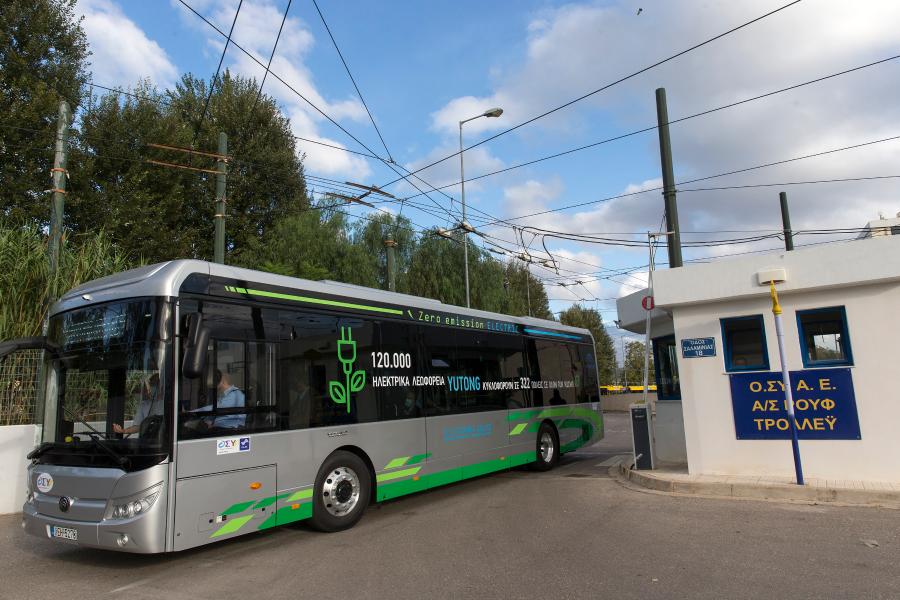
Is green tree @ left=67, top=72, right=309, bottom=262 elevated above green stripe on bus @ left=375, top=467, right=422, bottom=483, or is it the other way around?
green tree @ left=67, top=72, right=309, bottom=262

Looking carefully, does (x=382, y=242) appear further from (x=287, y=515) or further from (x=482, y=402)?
(x=287, y=515)

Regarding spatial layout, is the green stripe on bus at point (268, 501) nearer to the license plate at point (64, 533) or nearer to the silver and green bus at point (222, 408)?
the silver and green bus at point (222, 408)

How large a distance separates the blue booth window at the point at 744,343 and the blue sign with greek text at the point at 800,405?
9.0 inches

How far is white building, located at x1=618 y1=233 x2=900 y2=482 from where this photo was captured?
8508mm

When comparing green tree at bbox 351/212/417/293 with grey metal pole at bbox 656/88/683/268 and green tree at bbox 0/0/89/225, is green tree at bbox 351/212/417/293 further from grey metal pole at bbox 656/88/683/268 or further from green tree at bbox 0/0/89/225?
grey metal pole at bbox 656/88/683/268

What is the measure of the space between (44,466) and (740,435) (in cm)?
966

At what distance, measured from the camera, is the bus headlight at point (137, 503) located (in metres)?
5.42

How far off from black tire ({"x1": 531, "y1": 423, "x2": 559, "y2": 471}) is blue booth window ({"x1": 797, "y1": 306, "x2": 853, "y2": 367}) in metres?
5.05

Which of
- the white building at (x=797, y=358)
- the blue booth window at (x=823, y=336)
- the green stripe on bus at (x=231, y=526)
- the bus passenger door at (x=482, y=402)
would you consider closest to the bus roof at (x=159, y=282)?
the green stripe on bus at (x=231, y=526)

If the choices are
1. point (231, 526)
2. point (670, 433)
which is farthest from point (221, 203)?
point (670, 433)

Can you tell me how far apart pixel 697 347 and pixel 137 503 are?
853cm

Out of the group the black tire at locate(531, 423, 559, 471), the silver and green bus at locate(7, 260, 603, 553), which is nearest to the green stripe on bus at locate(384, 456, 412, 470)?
the silver and green bus at locate(7, 260, 603, 553)

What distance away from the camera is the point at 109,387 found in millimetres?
6070

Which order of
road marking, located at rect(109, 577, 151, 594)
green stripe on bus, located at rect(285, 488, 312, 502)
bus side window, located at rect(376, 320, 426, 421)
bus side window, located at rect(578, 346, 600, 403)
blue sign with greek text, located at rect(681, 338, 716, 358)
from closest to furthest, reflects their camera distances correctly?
road marking, located at rect(109, 577, 151, 594) → green stripe on bus, located at rect(285, 488, 312, 502) → bus side window, located at rect(376, 320, 426, 421) → blue sign with greek text, located at rect(681, 338, 716, 358) → bus side window, located at rect(578, 346, 600, 403)
